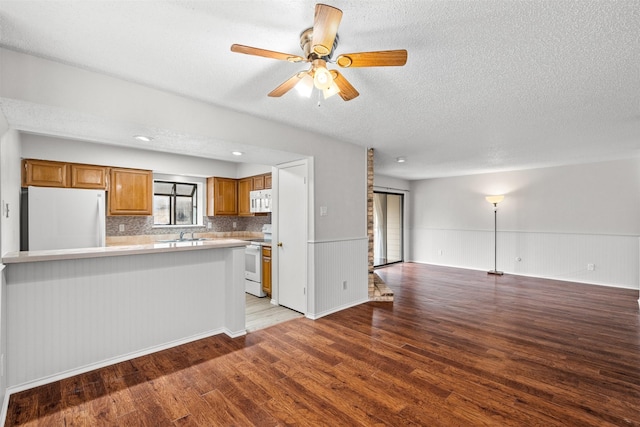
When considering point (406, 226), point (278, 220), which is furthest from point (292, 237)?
point (406, 226)

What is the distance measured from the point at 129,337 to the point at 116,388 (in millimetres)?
549

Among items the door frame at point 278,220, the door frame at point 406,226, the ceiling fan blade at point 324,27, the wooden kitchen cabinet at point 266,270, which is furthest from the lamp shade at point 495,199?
the ceiling fan blade at point 324,27

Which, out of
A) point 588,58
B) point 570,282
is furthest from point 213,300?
point 570,282

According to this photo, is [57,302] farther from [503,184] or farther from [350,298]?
[503,184]

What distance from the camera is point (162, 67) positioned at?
2164 mm

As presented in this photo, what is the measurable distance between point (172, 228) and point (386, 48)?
191 inches

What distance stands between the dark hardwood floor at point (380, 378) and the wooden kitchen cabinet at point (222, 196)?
119 inches

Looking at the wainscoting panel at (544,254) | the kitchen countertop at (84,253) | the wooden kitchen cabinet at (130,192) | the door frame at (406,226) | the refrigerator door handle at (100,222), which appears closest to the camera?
the kitchen countertop at (84,253)

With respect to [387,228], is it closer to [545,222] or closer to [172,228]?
[545,222]

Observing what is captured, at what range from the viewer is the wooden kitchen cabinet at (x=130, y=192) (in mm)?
4500

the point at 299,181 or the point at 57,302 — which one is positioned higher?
the point at 299,181

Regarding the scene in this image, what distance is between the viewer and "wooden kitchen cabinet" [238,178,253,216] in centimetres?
575

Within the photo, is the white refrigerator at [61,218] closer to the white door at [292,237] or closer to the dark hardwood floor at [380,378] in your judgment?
the dark hardwood floor at [380,378]

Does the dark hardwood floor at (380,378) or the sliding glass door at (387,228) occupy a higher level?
the sliding glass door at (387,228)
